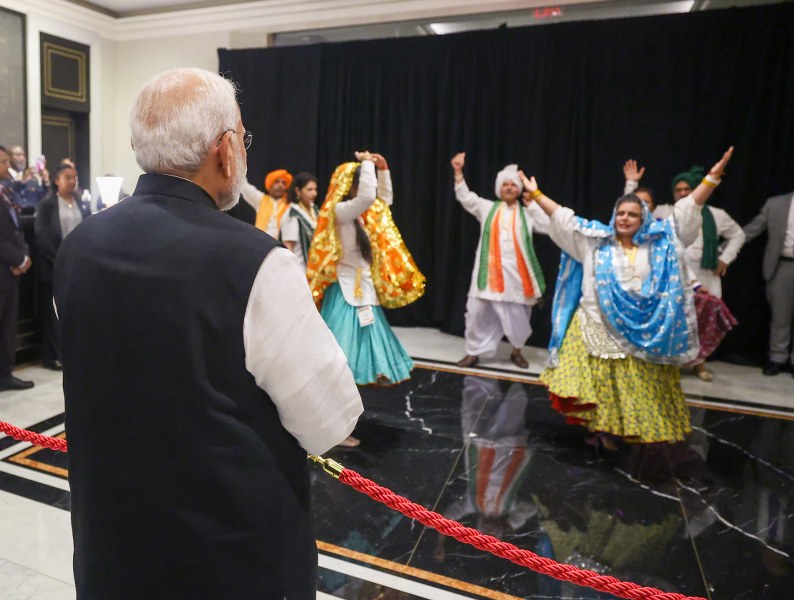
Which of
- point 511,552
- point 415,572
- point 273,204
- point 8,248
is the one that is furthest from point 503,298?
point 511,552

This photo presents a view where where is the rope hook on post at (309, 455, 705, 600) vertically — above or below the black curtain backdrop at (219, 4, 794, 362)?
below

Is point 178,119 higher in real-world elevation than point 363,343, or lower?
higher

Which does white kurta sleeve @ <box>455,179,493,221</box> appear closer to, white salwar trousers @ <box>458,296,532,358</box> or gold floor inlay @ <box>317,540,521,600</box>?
white salwar trousers @ <box>458,296,532,358</box>

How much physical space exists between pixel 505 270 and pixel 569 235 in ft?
5.55

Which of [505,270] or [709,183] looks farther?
[505,270]

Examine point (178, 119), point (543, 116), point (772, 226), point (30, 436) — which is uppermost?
point (543, 116)

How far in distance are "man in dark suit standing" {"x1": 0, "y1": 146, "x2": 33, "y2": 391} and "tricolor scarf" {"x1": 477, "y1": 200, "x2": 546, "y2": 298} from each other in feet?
10.3

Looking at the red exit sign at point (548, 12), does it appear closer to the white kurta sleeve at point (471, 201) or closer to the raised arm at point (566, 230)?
the white kurta sleeve at point (471, 201)

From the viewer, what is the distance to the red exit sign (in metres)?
5.48

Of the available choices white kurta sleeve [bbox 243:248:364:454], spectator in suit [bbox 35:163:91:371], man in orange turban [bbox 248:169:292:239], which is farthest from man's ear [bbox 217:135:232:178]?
man in orange turban [bbox 248:169:292:239]

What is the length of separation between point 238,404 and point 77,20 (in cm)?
751

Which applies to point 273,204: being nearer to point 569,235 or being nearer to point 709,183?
point 569,235

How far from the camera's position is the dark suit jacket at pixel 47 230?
4.36 metres

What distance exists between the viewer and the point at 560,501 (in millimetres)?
2803
